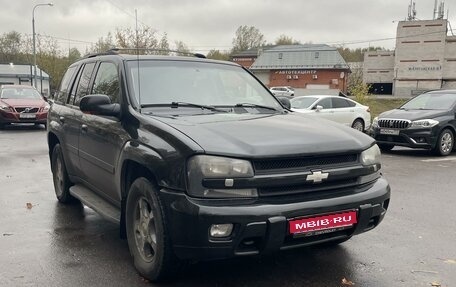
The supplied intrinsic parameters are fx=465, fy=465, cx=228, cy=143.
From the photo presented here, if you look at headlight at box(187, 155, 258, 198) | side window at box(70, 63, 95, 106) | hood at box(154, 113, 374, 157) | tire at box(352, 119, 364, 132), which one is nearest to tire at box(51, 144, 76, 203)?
side window at box(70, 63, 95, 106)

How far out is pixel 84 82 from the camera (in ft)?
17.7

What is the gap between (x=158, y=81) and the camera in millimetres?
4398

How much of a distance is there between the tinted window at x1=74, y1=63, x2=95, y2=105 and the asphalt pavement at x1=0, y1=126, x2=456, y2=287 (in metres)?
1.42

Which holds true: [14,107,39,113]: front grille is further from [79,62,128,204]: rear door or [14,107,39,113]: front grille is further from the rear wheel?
[79,62,128,204]: rear door

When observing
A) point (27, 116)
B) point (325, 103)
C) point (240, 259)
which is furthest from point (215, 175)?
point (27, 116)

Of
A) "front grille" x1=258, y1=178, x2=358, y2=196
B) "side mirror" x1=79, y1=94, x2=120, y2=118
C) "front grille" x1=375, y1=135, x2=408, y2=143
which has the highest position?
"side mirror" x1=79, y1=94, x2=120, y2=118

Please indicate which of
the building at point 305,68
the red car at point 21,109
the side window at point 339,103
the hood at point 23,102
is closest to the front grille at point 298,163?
the side window at point 339,103

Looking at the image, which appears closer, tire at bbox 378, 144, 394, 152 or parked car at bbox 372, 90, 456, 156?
parked car at bbox 372, 90, 456, 156

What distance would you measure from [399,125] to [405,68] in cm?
4549

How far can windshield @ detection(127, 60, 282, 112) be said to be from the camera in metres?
4.29

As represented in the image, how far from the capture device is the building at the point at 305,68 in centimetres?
5944

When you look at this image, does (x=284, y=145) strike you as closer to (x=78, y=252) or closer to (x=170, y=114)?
(x=170, y=114)

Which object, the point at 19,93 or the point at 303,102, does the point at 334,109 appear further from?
the point at 19,93

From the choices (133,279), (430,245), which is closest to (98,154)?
(133,279)
